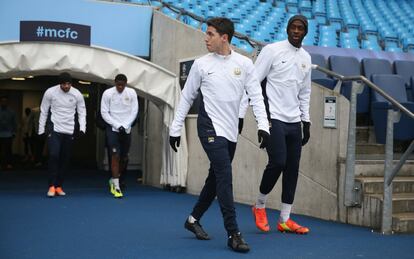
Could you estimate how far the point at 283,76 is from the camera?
17.4ft

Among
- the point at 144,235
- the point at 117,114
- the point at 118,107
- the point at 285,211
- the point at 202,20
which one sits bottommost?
the point at 144,235

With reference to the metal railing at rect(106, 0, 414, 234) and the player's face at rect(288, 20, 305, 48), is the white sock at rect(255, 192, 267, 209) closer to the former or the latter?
the metal railing at rect(106, 0, 414, 234)

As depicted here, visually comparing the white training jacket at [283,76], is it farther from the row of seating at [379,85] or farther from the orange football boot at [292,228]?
the row of seating at [379,85]

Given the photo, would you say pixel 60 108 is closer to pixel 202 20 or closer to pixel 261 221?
pixel 202 20

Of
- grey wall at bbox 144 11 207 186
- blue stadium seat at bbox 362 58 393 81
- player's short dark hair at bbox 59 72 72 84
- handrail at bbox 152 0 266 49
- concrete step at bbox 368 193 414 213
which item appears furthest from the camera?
grey wall at bbox 144 11 207 186

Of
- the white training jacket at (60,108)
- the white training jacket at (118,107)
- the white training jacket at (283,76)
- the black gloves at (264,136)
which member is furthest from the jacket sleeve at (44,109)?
the black gloves at (264,136)

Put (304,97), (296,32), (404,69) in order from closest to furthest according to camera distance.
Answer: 1. (296,32)
2. (304,97)
3. (404,69)

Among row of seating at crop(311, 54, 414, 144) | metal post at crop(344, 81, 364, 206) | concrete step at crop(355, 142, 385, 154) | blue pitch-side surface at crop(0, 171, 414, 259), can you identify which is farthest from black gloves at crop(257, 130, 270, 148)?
row of seating at crop(311, 54, 414, 144)

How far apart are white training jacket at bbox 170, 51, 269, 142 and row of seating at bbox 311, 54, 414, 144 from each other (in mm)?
2919

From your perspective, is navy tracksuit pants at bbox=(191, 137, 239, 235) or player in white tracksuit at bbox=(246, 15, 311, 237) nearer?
navy tracksuit pants at bbox=(191, 137, 239, 235)

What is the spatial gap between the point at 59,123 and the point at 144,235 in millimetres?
3789

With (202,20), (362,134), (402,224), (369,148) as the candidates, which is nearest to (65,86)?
(202,20)

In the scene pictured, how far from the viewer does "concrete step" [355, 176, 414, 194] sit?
606cm

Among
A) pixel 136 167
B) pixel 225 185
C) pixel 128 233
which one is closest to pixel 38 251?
pixel 128 233
